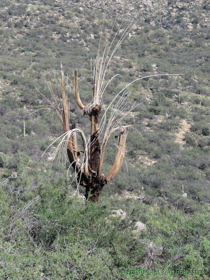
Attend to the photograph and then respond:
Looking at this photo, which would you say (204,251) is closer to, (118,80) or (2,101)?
(2,101)

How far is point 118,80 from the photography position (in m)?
21.3

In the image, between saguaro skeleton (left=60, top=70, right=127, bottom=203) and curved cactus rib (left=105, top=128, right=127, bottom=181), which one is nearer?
saguaro skeleton (left=60, top=70, right=127, bottom=203)

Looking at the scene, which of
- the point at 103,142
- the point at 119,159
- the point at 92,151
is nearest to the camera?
the point at 103,142

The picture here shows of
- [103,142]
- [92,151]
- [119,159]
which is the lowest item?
[119,159]

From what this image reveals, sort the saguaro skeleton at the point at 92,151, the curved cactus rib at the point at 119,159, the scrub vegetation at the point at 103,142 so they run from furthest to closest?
1. the curved cactus rib at the point at 119,159
2. the saguaro skeleton at the point at 92,151
3. the scrub vegetation at the point at 103,142

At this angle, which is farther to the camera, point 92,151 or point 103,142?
point 92,151

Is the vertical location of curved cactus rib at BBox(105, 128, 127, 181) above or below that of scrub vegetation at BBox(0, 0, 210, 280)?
above

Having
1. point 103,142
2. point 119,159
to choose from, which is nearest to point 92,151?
point 103,142

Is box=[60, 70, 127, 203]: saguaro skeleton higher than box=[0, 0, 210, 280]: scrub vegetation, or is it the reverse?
box=[60, 70, 127, 203]: saguaro skeleton

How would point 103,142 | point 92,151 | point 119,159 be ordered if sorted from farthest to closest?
point 119,159 → point 92,151 → point 103,142

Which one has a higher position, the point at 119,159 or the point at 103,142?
the point at 103,142

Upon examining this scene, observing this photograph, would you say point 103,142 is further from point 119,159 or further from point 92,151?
point 119,159

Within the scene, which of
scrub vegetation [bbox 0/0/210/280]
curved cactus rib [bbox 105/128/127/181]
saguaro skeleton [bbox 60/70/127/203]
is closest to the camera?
scrub vegetation [bbox 0/0/210/280]

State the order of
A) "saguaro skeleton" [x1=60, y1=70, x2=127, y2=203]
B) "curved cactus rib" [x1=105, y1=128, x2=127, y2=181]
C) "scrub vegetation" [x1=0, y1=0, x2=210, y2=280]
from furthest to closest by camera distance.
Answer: "curved cactus rib" [x1=105, y1=128, x2=127, y2=181]
"saguaro skeleton" [x1=60, y1=70, x2=127, y2=203]
"scrub vegetation" [x1=0, y1=0, x2=210, y2=280]
